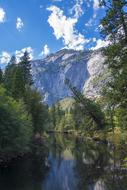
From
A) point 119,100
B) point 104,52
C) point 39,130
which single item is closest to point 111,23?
point 104,52

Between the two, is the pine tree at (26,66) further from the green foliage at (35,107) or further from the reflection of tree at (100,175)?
the reflection of tree at (100,175)

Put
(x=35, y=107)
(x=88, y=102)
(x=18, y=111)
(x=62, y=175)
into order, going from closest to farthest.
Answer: (x=62, y=175)
(x=18, y=111)
(x=35, y=107)
(x=88, y=102)

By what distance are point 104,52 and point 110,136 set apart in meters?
97.1

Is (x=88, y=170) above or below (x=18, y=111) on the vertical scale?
below

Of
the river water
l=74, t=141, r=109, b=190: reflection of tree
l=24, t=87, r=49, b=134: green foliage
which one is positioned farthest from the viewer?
l=24, t=87, r=49, b=134: green foliage

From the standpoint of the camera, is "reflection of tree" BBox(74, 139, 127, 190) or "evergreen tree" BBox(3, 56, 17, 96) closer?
"reflection of tree" BBox(74, 139, 127, 190)

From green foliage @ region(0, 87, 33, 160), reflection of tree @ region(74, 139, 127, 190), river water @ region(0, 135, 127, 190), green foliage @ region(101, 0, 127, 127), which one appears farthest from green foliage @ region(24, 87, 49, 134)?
green foliage @ region(101, 0, 127, 127)

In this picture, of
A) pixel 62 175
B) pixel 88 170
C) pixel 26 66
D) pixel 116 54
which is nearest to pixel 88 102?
pixel 26 66

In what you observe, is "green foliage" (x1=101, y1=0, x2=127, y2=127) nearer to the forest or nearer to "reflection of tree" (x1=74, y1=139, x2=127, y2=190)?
the forest

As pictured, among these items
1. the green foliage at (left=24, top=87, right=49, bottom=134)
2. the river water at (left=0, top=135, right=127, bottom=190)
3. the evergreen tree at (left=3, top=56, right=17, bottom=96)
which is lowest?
the river water at (left=0, top=135, right=127, bottom=190)

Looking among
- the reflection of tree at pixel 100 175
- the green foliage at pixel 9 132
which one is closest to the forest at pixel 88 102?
the green foliage at pixel 9 132

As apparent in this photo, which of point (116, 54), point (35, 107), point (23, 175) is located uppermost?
point (35, 107)

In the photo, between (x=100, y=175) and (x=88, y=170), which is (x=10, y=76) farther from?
(x=100, y=175)

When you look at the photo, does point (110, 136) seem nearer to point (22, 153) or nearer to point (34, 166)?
point (22, 153)
